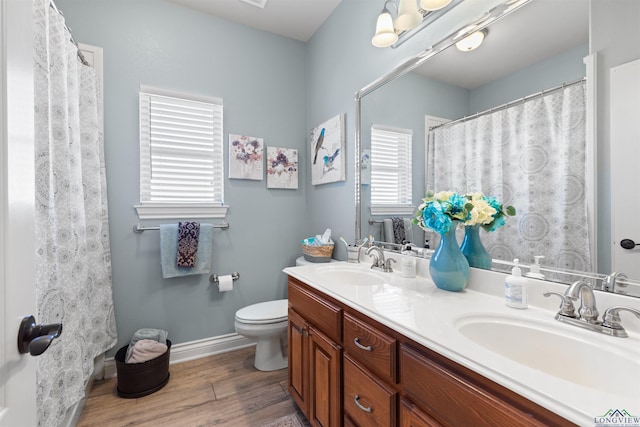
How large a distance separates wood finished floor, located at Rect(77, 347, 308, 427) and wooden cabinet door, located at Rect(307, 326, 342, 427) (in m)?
0.41

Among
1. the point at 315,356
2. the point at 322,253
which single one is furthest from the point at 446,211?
the point at 322,253

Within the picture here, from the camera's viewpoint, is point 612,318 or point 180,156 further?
point 180,156

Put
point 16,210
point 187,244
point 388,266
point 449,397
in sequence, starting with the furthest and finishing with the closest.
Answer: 1. point 187,244
2. point 388,266
3. point 449,397
4. point 16,210

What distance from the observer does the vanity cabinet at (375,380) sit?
606 millimetres

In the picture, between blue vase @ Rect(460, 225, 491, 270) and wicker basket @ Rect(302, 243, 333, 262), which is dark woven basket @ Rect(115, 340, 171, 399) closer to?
wicker basket @ Rect(302, 243, 333, 262)

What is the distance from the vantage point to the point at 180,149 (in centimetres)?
219

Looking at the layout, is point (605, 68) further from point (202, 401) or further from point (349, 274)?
point (202, 401)

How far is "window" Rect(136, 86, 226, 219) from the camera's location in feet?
6.81

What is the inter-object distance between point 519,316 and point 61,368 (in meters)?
1.87

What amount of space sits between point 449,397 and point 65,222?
171cm

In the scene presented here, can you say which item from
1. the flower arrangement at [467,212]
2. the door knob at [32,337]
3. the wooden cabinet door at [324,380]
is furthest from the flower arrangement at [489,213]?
the door knob at [32,337]

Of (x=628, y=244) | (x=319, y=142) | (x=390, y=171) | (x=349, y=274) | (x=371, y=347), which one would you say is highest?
(x=319, y=142)

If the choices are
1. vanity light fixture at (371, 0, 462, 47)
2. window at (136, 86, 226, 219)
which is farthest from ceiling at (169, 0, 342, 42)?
vanity light fixture at (371, 0, 462, 47)

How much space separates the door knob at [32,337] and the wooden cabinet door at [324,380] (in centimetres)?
93
